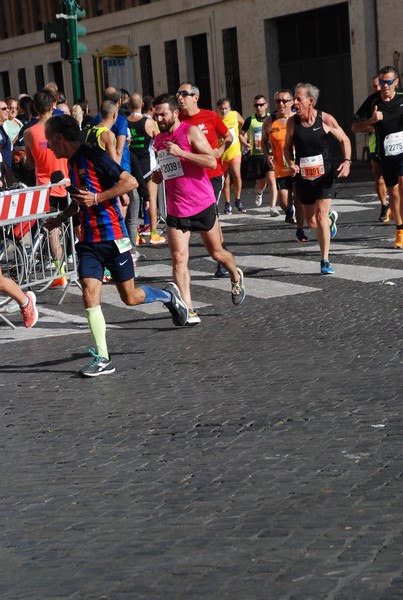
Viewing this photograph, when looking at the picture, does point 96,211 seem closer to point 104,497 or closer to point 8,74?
point 104,497

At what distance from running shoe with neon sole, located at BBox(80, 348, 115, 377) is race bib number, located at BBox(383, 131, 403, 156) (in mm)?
6541

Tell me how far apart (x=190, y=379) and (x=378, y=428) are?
197 centimetres

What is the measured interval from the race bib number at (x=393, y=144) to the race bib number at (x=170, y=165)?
444cm

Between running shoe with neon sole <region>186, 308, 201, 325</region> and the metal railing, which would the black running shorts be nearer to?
running shoe with neon sole <region>186, 308, 201, 325</region>

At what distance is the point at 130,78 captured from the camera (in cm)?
3155

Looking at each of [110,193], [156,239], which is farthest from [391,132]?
[110,193]

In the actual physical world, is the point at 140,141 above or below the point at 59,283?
above

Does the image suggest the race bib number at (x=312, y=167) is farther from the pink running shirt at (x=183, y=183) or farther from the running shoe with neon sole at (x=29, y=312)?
the running shoe with neon sole at (x=29, y=312)

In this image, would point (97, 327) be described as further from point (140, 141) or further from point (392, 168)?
point (140, 141)

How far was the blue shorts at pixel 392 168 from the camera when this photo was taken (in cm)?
1429

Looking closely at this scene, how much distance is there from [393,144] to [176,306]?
17.2 feet

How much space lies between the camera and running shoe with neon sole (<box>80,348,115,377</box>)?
28.0ft

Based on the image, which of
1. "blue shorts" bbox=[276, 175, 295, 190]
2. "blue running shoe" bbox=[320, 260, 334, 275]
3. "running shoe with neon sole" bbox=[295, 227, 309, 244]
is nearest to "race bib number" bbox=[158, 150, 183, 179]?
"blue running shoe" bbox=[320, 260, 334, 275]

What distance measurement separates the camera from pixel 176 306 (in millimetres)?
9891
